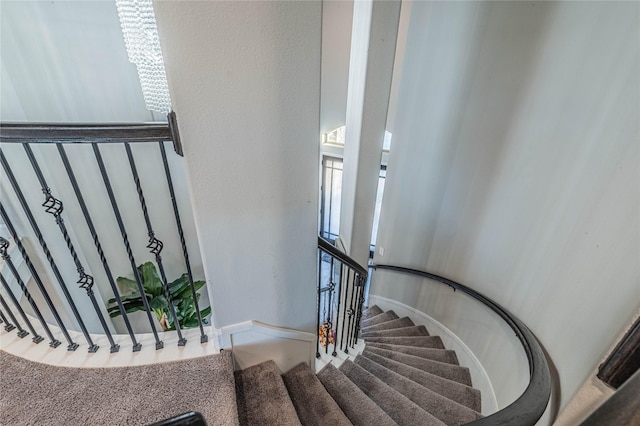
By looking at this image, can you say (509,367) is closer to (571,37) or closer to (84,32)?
(571,37)

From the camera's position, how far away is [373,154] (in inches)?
95.8

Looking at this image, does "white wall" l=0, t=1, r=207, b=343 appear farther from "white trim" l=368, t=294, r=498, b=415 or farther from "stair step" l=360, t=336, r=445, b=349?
"white trim" l=368, t=294, r=498, b=415

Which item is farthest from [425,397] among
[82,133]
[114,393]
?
[82,133]

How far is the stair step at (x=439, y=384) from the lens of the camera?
237 centimetres

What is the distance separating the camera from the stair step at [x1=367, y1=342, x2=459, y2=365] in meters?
2.79

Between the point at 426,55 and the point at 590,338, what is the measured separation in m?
2.24

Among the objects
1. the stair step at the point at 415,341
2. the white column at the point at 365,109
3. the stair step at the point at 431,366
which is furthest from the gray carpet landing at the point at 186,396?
the white column at the point at 365,109

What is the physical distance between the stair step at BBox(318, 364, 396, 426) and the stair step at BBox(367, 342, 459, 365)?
114cm

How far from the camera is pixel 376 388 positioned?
198 centimetres

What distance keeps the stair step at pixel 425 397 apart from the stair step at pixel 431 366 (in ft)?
1.01

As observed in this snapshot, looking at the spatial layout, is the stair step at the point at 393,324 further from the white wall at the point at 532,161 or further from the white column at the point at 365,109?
the white column at the point at 365,109

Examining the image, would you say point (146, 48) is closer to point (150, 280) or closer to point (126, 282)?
point (150, 280)

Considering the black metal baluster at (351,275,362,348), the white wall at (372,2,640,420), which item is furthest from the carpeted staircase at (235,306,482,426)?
the white wall at (372,2,640,420)

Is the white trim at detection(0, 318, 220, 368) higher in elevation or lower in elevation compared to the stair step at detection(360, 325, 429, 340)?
higher
